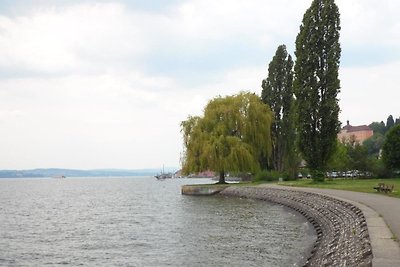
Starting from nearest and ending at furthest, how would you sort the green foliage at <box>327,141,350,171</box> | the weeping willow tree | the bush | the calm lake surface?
the calm lake surface
the bush
the weeping willow tree
the green foliage at <box>327,141,350,171</box>

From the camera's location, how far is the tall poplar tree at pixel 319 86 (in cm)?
4797

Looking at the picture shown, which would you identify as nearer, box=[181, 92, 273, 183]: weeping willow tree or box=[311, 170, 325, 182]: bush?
box=[311, 170, 325, 182]: bush

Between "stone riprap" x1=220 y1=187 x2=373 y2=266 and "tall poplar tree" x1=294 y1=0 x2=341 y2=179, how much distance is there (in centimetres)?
913

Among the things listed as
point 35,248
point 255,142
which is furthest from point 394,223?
point 255,142

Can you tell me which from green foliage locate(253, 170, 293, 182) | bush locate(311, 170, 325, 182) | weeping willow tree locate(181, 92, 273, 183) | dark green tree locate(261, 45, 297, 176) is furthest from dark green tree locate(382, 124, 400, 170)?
bush locate(311, 170, 325, 182)

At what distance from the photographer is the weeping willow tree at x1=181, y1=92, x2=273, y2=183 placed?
56.2 m

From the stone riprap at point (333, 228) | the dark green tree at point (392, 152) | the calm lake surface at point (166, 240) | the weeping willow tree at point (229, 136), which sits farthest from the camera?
the dark green tree at point (392, 152)

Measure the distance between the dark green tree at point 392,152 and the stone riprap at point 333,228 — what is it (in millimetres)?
31933

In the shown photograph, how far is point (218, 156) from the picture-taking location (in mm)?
56250

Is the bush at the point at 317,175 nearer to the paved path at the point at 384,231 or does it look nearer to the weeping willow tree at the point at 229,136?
the weeping willow tree at the point at 229,136

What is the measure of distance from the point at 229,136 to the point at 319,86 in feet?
44.7

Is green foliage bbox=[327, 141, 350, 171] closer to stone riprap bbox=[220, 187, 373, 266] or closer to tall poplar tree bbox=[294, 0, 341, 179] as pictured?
tall poplar tree bbox=[294, 0, 341, 179]

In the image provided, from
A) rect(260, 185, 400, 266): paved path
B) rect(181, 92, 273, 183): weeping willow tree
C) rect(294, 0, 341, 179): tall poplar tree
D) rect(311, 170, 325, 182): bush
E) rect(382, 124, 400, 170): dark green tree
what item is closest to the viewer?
rect(260, 185, 400, 266): paved path

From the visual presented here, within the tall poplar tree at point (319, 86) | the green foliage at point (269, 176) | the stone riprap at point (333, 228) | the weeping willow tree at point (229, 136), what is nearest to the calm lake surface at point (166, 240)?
the stone riprap at point (333, 228)
